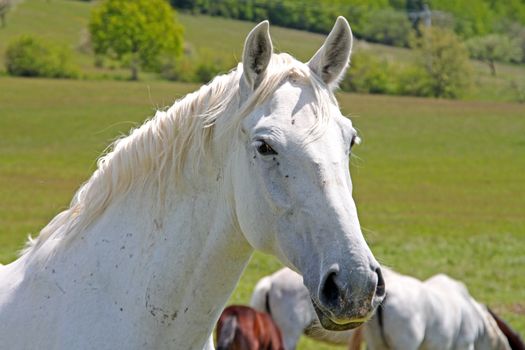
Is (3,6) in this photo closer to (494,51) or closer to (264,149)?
(494,51)

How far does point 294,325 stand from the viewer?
34.0 feet

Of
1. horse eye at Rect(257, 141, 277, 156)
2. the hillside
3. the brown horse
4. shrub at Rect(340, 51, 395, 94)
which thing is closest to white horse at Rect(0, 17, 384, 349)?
horse eye at Rect(257, 141, 277, 156)

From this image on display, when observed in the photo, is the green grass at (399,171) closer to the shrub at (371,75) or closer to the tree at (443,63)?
the tree at (443,63)

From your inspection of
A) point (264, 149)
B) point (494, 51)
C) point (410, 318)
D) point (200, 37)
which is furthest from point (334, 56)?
point (200, 37)

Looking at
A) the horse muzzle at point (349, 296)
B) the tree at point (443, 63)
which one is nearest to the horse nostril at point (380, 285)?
the horse muzzle at point (349, 296)

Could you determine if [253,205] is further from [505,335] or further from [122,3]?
[122,3]

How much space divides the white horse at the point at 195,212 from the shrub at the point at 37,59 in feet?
177

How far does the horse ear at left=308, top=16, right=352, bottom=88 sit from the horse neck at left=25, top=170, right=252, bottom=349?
0.47m

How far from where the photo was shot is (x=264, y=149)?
296 cm

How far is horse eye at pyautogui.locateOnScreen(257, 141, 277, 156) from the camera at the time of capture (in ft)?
9.68

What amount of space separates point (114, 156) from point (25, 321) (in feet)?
1.96

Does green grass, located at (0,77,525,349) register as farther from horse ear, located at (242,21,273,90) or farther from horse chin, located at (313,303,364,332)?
horse chin, located at (313,303,364,332)

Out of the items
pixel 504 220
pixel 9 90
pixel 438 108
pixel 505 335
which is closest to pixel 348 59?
pixel 505 335

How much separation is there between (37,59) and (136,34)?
468 inches
